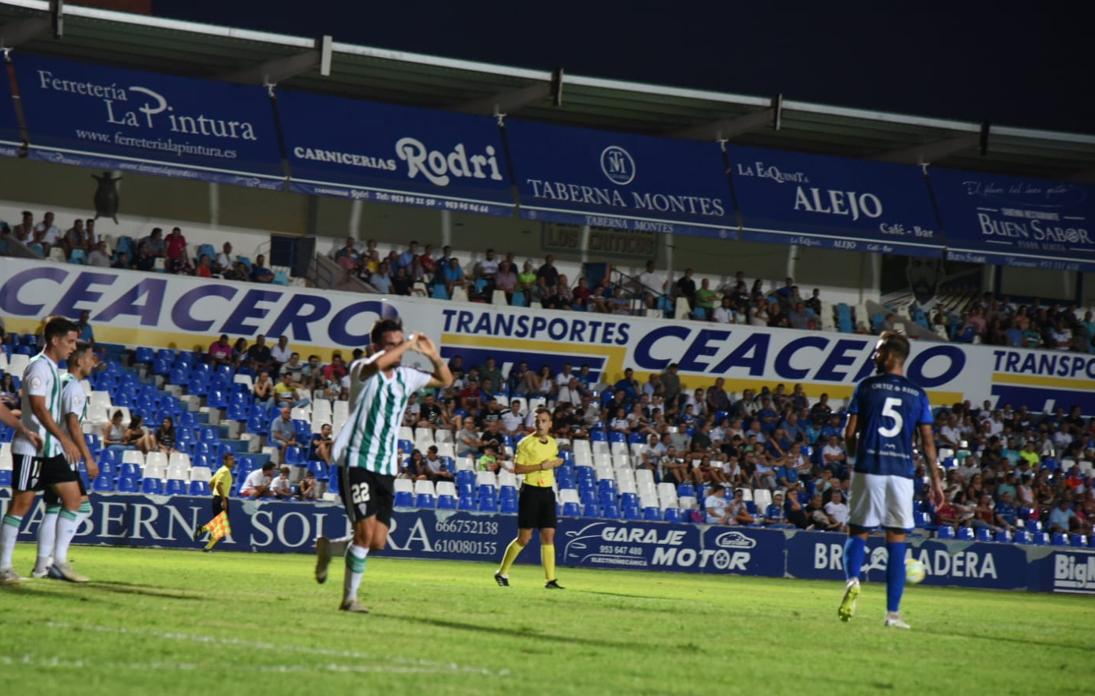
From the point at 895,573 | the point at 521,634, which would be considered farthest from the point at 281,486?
the point at 521,634

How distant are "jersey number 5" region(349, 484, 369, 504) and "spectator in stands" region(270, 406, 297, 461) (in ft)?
61.7

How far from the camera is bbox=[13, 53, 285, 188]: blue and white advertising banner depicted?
107ft

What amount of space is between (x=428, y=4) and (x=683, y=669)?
29887 millimetres

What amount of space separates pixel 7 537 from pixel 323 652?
530 cm

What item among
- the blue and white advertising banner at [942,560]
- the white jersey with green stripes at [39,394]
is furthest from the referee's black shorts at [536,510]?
the blue and white advertising banner at [942,560]

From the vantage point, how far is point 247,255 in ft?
121

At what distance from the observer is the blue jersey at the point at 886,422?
13289 millimetres

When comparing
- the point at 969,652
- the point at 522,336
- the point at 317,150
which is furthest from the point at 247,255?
the point at 969,652

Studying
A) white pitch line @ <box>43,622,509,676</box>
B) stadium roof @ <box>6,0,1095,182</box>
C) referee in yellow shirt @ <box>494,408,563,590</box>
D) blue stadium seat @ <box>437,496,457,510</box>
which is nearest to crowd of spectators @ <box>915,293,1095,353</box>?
stadium roof @ <box>6,0,1095,182</box>

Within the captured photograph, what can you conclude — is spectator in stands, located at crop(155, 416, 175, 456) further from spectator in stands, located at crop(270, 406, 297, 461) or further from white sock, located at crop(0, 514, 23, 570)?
white sock, located at crop(0, 514, 23, 570)

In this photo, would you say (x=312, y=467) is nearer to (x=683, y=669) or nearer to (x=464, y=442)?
(x=464, y=442)

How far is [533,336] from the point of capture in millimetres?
36625

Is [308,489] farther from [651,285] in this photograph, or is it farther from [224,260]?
[651,285]

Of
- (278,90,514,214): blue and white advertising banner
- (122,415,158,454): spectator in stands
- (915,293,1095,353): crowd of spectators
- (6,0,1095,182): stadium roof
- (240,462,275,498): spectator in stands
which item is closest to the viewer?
(240,462,275,498): spectator in stands
